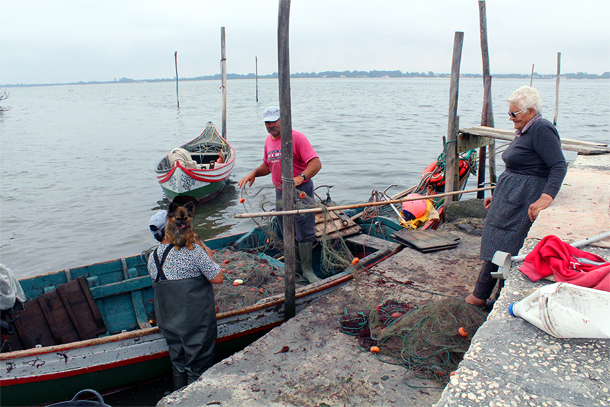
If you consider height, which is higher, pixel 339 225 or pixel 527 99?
pixel 527 99

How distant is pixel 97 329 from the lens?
5.06m

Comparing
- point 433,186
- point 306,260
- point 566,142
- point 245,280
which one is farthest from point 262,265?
point 433,186

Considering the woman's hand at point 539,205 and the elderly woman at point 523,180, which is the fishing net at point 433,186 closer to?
the elderly woman at point 523,180

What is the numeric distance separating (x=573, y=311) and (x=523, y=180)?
1815 millimetres

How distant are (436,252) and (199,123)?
30.8 meters

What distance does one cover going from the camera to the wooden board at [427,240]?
5.69 metres

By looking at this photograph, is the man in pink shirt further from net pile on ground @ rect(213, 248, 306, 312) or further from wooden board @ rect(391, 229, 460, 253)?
wooden board @ rect(391, 229, 460, 253)

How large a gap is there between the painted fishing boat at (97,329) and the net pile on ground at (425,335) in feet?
4.12

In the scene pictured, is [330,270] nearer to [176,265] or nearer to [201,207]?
[176,265]

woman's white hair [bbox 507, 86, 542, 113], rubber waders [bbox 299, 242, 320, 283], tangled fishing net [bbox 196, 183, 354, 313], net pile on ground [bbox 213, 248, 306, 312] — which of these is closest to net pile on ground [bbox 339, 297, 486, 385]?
tangled fishing net [bbox 196, 183, 354, 313]

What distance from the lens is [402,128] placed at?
2955cm

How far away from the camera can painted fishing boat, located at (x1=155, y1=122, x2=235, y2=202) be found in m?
12.2

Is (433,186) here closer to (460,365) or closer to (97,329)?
(97,329)

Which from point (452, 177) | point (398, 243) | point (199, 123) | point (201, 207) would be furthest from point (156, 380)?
point (199, 123)
